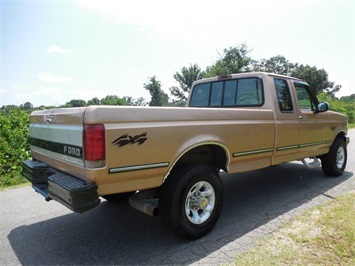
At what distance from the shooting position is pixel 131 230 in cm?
386

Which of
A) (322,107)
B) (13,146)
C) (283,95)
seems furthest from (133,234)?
(13,146)

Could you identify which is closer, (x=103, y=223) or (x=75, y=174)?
(x=75, y=174)

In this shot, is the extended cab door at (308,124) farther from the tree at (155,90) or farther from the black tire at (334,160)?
the tree at (155,90)

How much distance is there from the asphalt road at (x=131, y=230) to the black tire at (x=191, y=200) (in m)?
0.20

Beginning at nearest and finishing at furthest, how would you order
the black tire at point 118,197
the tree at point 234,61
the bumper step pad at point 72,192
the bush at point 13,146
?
1. the bumper step pad at point 72,192
2. the black tire at point 118,197
3. the bush at point 13,146
4. the tree at point 234,61

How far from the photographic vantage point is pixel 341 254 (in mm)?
3088

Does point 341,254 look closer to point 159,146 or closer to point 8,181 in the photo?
point 159,146

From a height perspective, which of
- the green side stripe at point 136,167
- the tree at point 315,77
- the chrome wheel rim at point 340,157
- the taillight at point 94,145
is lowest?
the chrome wheel rim at point 340,157

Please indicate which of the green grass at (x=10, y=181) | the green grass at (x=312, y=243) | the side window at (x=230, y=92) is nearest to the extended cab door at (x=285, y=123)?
the side window at (x=230, y=92)

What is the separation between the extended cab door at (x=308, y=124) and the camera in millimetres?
5332

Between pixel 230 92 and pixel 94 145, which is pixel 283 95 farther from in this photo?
pixel 94 145

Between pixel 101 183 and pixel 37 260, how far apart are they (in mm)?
1200

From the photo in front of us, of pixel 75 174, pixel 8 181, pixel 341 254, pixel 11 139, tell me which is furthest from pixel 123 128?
pixel 11 139

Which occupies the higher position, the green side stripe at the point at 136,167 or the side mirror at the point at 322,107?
the side mirror at the point at 322,107
